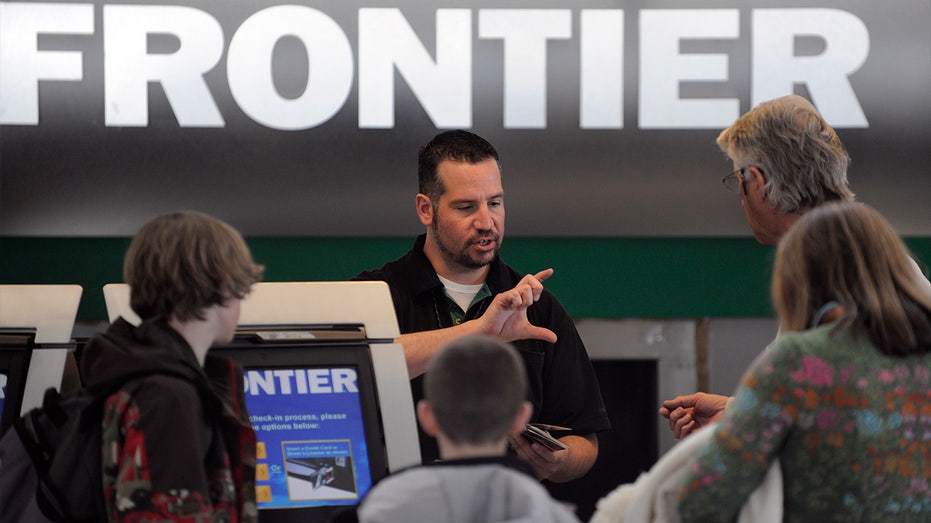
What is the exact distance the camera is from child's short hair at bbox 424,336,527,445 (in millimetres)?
1586

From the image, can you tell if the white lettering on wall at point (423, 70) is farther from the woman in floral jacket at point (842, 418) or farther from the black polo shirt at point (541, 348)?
the woman in floral jacket at point (842, 418)

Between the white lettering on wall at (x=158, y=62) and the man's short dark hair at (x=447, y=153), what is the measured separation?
4.38 feet

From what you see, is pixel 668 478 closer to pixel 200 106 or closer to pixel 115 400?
pixel 115 400

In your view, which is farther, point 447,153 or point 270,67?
point 270,67

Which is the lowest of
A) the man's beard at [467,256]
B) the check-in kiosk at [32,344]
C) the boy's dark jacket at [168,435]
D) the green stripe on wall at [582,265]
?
the boy's dark jacket at [168,435]

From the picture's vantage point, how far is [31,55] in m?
4.06

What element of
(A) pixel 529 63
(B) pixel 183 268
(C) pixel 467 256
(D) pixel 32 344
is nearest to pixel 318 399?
(B) pixel 183 268

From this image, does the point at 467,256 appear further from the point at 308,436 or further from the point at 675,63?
the point at 675,63

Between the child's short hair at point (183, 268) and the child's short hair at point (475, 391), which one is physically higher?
the child's short hair at point (183, 268)

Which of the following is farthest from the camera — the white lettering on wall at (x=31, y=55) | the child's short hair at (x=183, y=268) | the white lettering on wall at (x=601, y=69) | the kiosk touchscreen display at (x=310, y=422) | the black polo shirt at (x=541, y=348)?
the white lettering on wall at (x=601, y=69)

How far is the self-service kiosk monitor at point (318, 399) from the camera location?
2080 millimetres

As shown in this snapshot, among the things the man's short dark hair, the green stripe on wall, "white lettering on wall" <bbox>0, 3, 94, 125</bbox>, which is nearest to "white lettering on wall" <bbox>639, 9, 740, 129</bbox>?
the green stripe on wall

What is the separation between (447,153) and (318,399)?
111 cm

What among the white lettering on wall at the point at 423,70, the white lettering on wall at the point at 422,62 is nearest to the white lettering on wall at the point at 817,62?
the white lettering on wall at the point at 422,62
